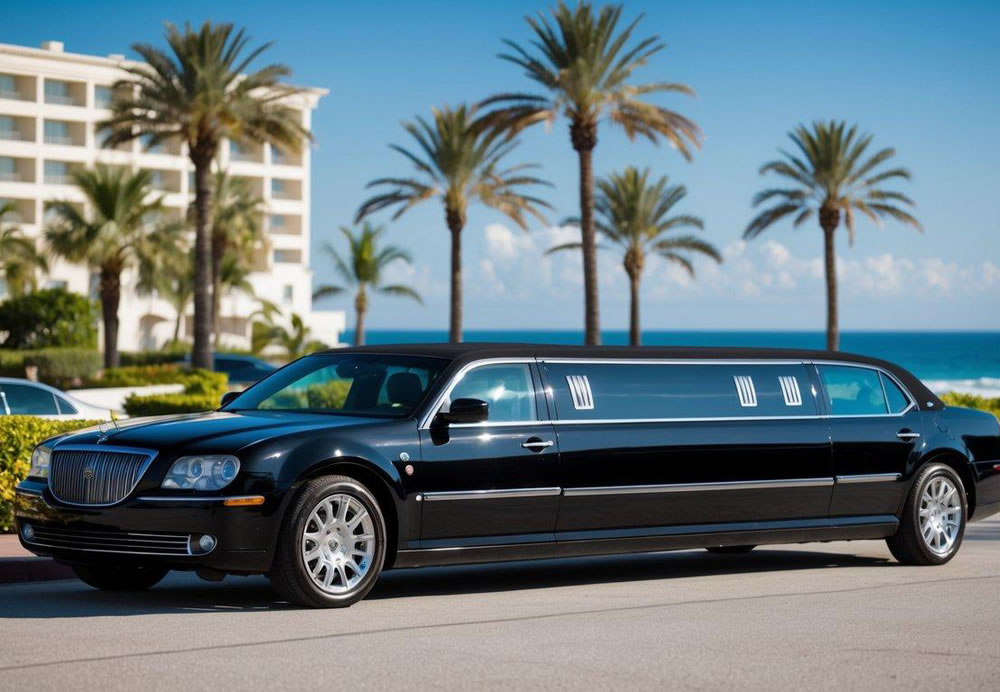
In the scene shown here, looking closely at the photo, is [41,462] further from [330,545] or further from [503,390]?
[503,390]

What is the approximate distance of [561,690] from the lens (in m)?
6.46

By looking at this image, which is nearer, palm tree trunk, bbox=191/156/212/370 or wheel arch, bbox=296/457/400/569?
wheel arch, bbox=296/457/400/569

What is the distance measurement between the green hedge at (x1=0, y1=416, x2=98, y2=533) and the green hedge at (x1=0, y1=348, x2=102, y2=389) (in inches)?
1482

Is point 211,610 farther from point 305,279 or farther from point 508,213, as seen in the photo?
point 305,279

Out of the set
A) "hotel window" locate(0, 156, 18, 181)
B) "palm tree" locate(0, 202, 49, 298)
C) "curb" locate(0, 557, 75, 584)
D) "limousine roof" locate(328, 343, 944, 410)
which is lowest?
"curb" locate(0, 557, 75, 584)

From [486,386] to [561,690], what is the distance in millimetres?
3657

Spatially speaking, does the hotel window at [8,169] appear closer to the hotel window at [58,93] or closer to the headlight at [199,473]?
the hotel window at [58,93]

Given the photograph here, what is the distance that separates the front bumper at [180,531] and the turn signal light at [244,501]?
0.02 meters

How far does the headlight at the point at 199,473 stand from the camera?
8719 mm

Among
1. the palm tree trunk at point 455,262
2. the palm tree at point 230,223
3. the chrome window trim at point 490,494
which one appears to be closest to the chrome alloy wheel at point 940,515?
the chrome window trim at point 490,494

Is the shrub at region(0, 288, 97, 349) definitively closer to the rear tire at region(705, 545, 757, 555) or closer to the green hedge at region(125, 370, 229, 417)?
the green hedge at region(125, 370, 229, 417)

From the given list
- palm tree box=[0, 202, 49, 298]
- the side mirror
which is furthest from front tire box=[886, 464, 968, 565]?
palm tree box=[0, 202, 49, 298]

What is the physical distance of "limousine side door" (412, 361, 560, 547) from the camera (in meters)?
9.40

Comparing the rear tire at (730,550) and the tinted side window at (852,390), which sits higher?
the tinted side window at (852,390)
